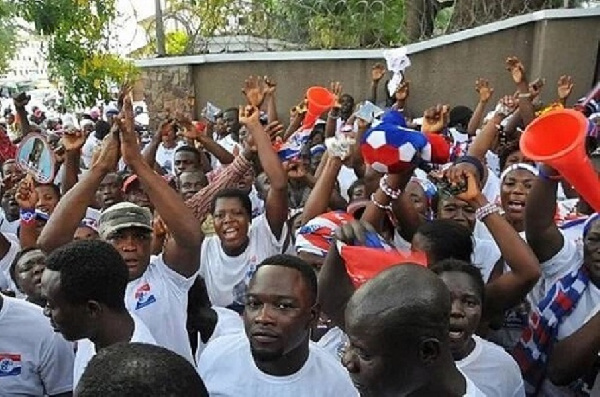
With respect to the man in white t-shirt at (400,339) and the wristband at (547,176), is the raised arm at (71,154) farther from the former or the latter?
the man in white t-shirt at (400,339)

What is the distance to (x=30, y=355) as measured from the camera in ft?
9.88

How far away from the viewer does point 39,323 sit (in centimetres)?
303

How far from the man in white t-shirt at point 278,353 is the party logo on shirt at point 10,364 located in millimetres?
855

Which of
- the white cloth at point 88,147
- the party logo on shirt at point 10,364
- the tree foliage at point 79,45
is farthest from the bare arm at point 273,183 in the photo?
the tree foliage at point 79,45

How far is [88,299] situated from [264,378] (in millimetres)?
645

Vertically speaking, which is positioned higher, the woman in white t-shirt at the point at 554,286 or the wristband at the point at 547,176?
the wristband at the point at 547,176

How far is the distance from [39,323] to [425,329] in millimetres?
1828

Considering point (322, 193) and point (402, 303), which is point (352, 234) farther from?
point (322, 193)

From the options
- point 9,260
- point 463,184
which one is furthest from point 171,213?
point 9,260

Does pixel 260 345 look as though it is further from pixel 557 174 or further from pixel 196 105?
pixel 196 105

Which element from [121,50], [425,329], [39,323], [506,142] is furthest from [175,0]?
[425,329]

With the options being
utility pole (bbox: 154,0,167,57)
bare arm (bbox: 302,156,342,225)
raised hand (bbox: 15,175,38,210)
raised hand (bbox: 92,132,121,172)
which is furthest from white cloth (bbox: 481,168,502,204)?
utility pole (bbox: 154,0,167,57)

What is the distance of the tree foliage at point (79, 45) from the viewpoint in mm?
10633

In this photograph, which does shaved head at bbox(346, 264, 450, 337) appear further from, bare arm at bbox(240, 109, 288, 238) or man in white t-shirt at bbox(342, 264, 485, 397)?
bare arm at bbox(240, 109, 288, 238)
